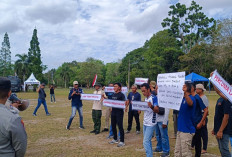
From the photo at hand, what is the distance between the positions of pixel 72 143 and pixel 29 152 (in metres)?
1.40

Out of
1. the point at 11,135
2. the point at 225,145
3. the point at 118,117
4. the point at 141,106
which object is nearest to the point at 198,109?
the point at 225,145

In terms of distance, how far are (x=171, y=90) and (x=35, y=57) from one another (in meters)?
55.4

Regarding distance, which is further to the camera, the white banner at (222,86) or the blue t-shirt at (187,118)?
the blue t-shirt at (187,118)

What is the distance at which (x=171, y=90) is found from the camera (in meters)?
4.32

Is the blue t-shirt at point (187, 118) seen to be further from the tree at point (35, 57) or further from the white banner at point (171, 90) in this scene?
the tree at point (35, 57)

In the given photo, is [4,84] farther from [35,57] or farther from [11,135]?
[35,57]

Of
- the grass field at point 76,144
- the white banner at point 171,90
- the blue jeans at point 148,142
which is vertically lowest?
the grass field at point 76,144

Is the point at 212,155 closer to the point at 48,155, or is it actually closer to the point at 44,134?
the point at 48,155

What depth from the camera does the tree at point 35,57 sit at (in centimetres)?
5115

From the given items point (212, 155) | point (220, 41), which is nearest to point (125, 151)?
point (212, 155)

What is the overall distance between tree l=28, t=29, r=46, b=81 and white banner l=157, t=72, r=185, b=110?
165 ft

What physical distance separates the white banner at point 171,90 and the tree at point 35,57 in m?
50.3

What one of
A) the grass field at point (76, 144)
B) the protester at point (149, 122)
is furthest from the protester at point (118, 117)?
the protester at point (149, 122)

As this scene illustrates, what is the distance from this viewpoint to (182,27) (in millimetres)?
49719
